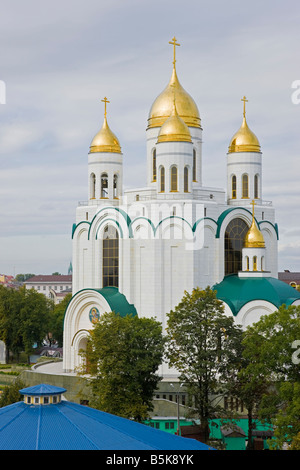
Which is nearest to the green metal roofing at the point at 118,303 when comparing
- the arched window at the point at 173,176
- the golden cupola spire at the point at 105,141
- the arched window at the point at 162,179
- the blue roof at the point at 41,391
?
the arched window at the point at 162,179

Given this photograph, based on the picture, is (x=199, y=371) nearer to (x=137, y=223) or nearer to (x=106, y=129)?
(x=137, y=223)

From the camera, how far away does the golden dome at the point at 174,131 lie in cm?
3540

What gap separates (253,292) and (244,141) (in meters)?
9.20

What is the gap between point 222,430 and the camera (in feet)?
93.0

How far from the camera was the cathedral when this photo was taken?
34281 millimetres

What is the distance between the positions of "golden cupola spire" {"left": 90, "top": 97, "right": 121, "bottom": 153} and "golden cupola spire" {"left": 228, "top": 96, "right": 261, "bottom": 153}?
242 inches

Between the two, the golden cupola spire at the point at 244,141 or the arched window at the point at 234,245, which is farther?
the golden cupola spire at the point at 244,141

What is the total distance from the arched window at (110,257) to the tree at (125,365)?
9.10 m

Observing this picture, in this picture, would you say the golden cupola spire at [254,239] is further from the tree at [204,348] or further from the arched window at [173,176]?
the tree at [204,348]

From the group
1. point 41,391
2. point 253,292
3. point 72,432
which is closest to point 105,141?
point 253,292

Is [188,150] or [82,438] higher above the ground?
[188,150]

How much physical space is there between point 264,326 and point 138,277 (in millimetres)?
11668

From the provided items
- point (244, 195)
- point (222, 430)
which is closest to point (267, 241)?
point (244, 195)

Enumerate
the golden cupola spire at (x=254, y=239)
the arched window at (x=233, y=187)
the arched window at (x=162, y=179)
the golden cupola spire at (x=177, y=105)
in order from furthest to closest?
the arched window at (x=233, y=187), the golden cupola spire at (x=177, y=105), the arched window at (x=162, y=179), the golden cupola spire at (x=254, y=239)
